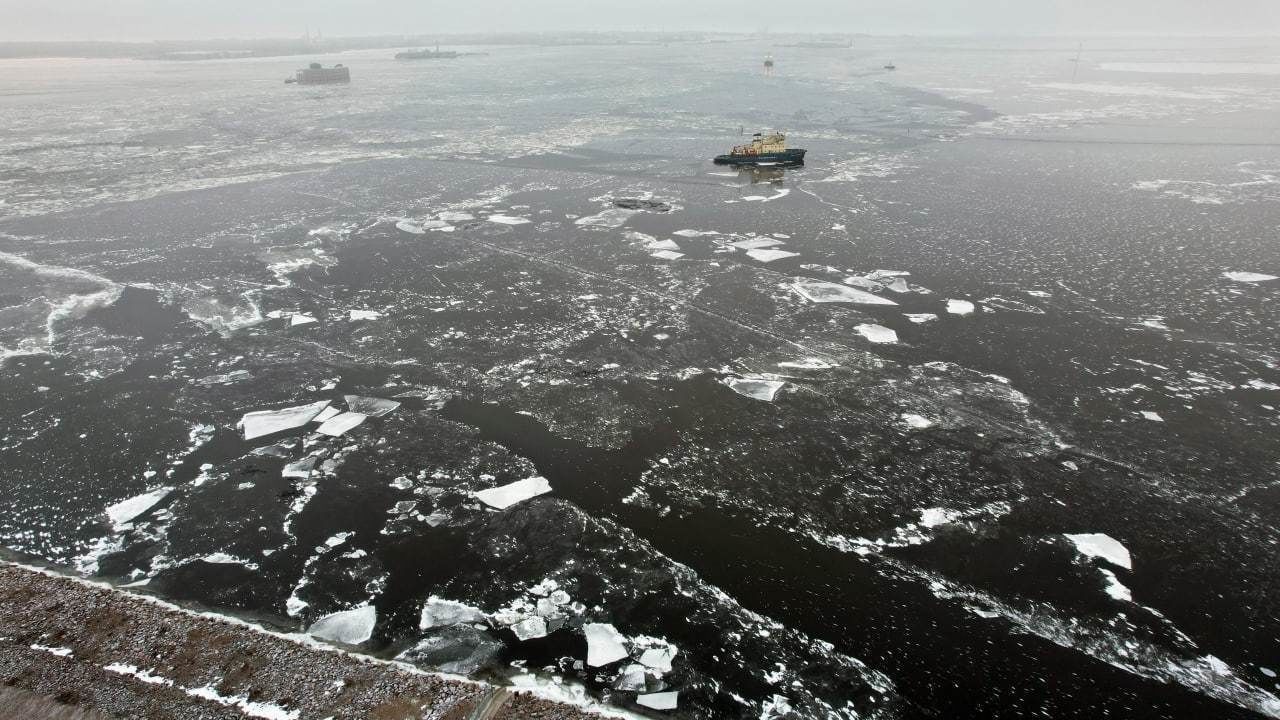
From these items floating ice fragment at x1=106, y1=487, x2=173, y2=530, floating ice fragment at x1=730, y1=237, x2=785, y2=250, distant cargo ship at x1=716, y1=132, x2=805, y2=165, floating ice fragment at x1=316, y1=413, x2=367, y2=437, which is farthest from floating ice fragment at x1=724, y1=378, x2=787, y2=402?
distant cargo ship at x1=716, y1=132, x2=805, y2=165

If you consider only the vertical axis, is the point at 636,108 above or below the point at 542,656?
above

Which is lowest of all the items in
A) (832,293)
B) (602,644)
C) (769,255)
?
(602,644)

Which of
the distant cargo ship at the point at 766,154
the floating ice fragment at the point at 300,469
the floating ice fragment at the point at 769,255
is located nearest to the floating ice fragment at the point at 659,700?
the floating ice fragment at the point at 300,469

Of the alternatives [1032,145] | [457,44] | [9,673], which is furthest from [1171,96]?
[457,44]

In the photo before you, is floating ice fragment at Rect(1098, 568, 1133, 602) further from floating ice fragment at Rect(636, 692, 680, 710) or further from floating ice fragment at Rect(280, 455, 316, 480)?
floating ice fragment at Rect(280, 455, 316, 480)

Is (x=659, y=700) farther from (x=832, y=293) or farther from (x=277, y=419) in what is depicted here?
(x=832, y=293)

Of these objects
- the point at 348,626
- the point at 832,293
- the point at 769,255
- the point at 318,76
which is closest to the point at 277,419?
the point at 348,626

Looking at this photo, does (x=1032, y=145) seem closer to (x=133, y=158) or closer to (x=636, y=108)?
(x=636, y=108)
